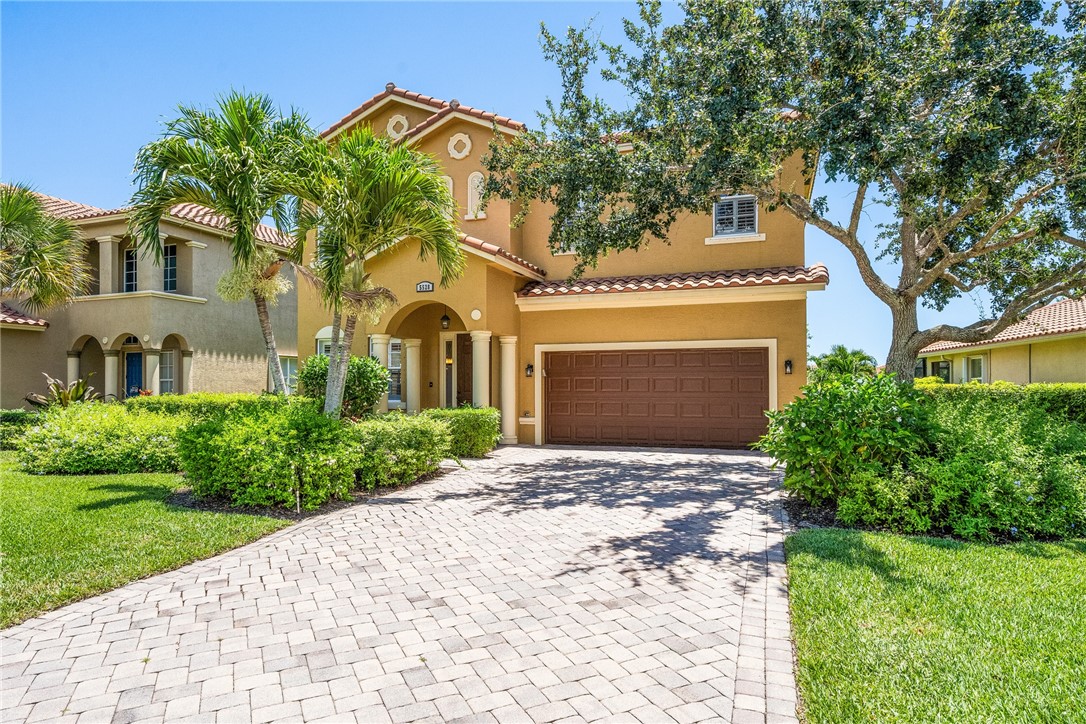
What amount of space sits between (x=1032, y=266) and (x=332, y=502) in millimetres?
15405

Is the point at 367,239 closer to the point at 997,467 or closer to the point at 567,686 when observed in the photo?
the point at 567,686

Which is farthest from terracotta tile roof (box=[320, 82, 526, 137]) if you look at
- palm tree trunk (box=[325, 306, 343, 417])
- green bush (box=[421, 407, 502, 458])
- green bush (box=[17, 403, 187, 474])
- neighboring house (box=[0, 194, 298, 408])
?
green bush (box=[17, 403, 187, 474])

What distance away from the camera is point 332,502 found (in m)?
8.64

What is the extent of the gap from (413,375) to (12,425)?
1018cm

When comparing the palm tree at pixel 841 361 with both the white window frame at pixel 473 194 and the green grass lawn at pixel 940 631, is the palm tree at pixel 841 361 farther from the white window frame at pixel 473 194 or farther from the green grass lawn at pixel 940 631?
the green grass lawn at pixel 940 631

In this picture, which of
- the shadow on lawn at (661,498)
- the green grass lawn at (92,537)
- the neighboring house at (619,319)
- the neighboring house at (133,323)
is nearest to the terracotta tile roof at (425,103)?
the neighboring house at (619,319)

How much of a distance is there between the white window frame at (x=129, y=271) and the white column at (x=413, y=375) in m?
9.99

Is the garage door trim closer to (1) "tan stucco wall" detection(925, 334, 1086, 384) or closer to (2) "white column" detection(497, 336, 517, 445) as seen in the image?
(2) "white column" detection(497, 336, 517, 445)

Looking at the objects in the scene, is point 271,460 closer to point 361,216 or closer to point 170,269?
point 361,216

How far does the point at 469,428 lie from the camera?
1299cm

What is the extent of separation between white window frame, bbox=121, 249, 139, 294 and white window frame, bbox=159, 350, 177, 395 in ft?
7.72

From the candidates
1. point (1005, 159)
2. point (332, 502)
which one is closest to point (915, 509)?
point (1005, 159)

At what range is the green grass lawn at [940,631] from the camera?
3.40m

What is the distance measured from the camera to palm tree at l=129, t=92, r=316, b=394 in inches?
349
